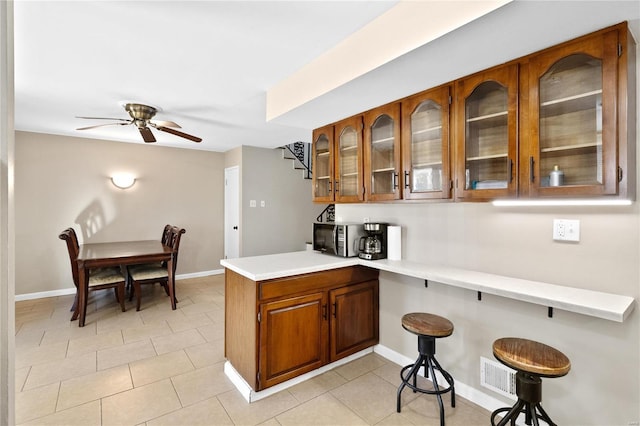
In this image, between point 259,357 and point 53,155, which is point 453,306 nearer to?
point 259,357

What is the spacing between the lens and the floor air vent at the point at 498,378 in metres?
1.96

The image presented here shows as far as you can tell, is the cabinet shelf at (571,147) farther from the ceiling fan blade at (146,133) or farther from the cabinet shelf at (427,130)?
the ceiling fan blade at (146,133)

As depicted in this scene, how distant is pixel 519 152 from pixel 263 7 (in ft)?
5.25

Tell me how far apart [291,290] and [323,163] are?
136 centimetres

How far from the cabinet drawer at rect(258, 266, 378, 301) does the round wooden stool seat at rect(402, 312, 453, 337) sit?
604mm

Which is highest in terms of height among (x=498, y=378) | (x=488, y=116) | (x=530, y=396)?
(x=488, y=116)

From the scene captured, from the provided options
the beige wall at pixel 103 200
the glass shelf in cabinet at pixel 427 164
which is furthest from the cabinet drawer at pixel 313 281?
the beige wall at pixel 103 200

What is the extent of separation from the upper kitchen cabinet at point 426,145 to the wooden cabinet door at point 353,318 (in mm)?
949

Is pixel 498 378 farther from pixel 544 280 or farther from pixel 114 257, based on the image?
pixel 114 257

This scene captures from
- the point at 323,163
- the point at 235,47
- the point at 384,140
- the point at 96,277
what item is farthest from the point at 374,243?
the point at 96,277

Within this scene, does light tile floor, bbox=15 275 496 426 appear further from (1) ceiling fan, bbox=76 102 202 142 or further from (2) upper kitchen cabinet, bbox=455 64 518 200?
(1) ceiling fan, bbox=76 102 202 142

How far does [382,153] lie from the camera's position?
245cm

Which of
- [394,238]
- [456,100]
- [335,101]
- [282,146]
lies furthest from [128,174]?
[456,100]

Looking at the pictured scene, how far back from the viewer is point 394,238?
8.55ft
